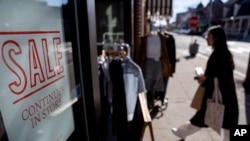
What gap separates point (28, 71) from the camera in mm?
1112

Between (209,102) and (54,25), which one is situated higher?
(54,25)

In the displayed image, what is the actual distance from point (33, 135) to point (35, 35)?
0.63 metres

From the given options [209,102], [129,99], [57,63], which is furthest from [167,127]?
[57,63]

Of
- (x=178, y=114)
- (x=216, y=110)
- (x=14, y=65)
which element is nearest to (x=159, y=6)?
(x=178, y=114)

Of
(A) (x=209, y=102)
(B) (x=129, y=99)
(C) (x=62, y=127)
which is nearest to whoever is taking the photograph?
(C) (x=62, y=127)

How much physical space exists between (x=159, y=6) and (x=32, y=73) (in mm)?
8480

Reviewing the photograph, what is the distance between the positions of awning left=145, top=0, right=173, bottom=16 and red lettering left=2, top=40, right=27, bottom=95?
8281 mm

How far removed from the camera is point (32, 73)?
114cm

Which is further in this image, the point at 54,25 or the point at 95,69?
the point at 95,69

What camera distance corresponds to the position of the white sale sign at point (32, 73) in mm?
993

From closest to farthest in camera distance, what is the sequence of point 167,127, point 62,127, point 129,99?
point 62,127 < point 129,99 < point 167,127

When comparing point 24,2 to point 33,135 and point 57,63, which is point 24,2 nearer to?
point 57,63

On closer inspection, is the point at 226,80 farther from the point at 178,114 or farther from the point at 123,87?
the point at 178,114

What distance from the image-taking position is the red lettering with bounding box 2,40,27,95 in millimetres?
972
